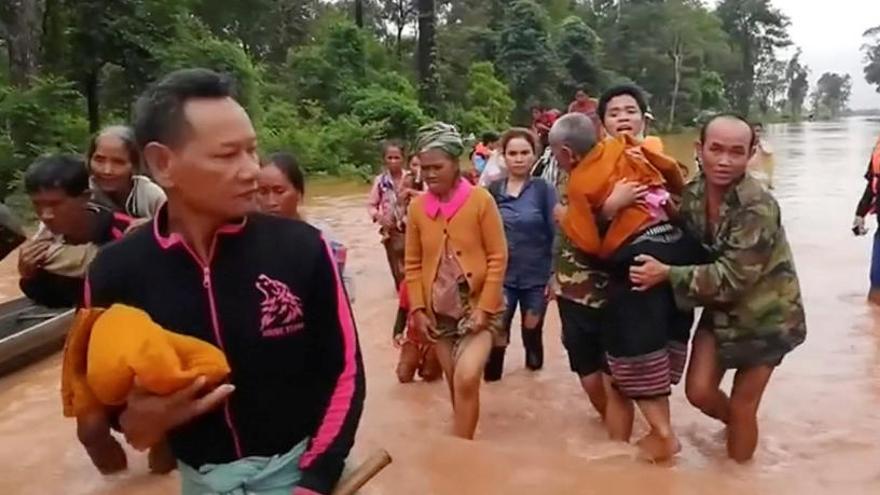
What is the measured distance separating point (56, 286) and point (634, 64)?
59.8 metres

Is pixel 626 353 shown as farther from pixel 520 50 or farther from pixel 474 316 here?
pixel 520 50

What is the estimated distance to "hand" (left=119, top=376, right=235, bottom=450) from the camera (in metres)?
2.20

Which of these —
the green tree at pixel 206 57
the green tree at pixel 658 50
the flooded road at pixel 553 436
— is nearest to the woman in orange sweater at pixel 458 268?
the flooded road at pixel 553 436

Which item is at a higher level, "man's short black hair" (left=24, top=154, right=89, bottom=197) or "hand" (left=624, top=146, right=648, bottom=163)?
"hand" (left=624, top=146, right=648, bottom=163)

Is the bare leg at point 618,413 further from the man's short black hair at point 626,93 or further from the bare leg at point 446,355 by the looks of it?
the man's short black hair at point 626,93

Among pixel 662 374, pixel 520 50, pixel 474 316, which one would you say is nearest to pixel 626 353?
pixel 662 374

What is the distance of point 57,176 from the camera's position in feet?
14.7

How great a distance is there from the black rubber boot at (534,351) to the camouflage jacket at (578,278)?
2.15m

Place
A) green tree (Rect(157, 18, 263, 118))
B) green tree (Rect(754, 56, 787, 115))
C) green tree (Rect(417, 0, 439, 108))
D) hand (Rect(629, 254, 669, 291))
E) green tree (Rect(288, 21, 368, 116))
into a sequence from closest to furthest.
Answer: hand (Rect(629, 254, 669, 291)), green tree (Rect(157, 18, 263, 118)), green tree (Rect(417, 0, 439, 108)), green tree (Rect(288, 21, 368, 116)), green tree (Rect(754, 56, 787, 115))

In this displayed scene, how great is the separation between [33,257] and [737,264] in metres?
3.07

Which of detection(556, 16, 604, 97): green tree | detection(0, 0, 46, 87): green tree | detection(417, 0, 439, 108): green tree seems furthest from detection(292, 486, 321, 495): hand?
detection(556, 16, 604, 97): green tree

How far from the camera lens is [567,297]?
527 centimetres

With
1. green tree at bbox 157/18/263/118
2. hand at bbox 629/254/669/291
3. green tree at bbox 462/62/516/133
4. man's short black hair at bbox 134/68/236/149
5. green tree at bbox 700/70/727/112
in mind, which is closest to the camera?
man's short black hair at bbox 134/68/236/149

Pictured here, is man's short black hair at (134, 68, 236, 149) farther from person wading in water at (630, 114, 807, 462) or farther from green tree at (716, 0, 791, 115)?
green tree at (716, 0, 791, 115)
